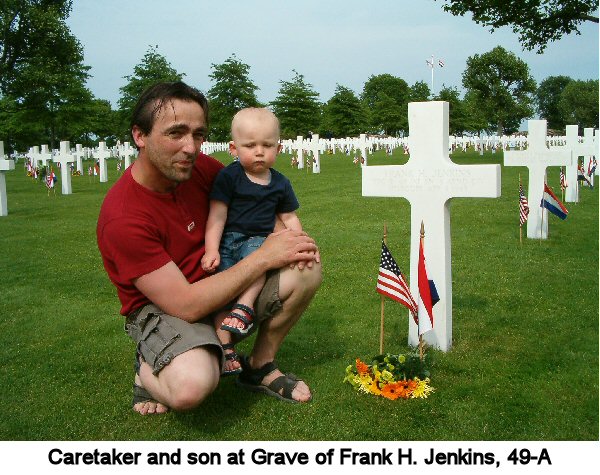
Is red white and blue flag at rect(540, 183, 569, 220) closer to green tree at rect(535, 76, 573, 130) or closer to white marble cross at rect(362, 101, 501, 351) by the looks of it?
white marble cross at rect(362, 101, 501, 351)

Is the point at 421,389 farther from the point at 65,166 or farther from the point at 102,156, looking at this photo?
the point at 102,156

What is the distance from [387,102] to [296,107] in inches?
791

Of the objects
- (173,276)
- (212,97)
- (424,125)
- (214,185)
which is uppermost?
(212,97)

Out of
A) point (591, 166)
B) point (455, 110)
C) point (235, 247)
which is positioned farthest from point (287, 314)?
point (455, 110)

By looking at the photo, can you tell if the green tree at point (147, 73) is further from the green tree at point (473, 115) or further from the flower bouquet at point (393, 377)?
the flower bouquet at point (393, 377)

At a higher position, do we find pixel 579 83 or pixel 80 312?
pixel 579 83

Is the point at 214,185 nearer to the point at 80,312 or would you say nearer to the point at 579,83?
the point at 80,312

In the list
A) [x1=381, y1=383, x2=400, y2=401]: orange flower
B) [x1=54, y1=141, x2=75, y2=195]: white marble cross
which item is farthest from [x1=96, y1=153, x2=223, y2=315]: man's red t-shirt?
[x1=54, y1=141, x2=75, y2=195]: white marble cross

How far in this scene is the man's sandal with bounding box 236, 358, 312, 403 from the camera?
12.9 ft

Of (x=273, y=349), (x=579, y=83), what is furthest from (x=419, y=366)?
(x=579, y=83)

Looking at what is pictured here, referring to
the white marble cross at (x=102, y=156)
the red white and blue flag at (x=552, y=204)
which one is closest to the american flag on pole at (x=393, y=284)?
the red white and blue flag at (x=552, y=204)

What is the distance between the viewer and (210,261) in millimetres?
3650

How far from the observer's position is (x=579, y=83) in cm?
5612
